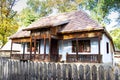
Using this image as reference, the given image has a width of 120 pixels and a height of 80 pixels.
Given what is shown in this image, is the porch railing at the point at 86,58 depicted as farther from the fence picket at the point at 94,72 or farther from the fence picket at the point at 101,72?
the fence picket at the point at 101,72

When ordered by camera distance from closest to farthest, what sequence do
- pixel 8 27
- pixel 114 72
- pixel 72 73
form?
pixel 114 72 < pixel 72 73 < pixel 8 27

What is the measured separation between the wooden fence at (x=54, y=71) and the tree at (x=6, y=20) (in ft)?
102

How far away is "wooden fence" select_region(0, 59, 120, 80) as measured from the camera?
5.58 meters

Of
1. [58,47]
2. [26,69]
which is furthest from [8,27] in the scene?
[26,69]

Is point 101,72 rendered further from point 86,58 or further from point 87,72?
point 86,58

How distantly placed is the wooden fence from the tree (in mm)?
31112

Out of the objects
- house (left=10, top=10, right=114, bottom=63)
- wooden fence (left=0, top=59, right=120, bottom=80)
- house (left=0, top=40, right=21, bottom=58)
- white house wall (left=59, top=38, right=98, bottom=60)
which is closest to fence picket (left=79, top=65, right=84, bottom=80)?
wooden fence (left=0, top=59, right=120, bottom=80)

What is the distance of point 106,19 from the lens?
44781 mm

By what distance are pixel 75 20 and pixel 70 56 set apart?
→ 5.27m

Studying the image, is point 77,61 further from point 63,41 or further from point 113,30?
point 113,30

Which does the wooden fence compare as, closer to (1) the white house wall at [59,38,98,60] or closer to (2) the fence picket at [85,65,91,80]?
(2) the fence picket at [85,65,91,80]

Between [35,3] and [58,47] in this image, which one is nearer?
[58,47]

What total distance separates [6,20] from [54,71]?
113 ft

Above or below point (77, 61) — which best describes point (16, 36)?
above
